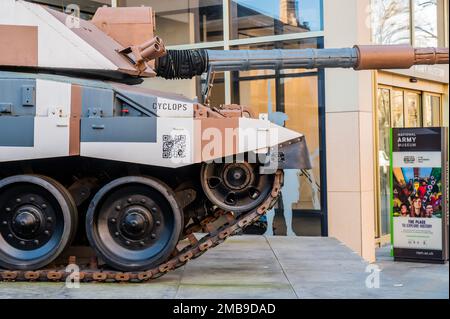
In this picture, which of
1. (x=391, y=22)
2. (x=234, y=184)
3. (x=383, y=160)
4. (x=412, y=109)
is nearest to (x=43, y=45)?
(x=234, y=184)

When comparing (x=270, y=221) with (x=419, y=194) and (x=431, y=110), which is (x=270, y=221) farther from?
(x=431, y=110)

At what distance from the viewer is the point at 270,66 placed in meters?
9.45

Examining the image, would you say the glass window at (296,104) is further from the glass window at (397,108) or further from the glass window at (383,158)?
the glass window at (397,108)

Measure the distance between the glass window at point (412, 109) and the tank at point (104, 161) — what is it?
8.84 m

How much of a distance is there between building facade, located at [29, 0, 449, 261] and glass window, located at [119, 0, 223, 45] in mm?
20

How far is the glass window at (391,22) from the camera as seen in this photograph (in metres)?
13.9

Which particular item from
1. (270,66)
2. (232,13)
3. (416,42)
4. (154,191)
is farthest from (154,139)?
(416,42)

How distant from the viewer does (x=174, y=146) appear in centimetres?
696

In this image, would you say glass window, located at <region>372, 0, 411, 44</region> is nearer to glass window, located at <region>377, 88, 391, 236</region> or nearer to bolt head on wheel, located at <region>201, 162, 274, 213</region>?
glass window, located at <region>377, 88, 391, 236</region>

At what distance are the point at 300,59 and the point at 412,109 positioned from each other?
7.24 m

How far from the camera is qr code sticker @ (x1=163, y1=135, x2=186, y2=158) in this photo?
695 centimetres

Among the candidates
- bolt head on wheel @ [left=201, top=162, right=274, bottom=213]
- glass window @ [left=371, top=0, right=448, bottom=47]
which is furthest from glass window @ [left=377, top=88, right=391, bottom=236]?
bolt head on wheel @ [left=201, top=162, right=274, bottom=213]

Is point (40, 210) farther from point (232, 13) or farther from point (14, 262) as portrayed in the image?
point (232, 13)

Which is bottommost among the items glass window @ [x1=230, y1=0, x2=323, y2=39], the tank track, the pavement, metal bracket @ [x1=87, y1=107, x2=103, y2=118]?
the pavement
